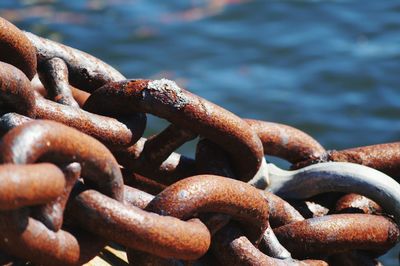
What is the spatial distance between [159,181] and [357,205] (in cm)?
53

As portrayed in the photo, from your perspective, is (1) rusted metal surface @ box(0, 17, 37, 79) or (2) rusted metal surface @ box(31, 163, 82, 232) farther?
(1) rusted metal surface @ box(0, 17, 37, 79)

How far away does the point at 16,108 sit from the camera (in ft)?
6.31

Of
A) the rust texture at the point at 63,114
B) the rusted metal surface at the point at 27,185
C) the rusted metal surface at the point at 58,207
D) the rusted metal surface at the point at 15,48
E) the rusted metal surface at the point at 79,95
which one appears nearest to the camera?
the rusted metal surface at the point at 27,185

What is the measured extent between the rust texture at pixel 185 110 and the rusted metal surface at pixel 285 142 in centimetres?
33

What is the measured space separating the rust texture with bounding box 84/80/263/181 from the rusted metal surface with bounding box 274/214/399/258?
0.63 feet

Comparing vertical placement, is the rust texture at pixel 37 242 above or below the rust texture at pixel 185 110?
below

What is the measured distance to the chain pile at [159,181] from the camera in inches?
62.2

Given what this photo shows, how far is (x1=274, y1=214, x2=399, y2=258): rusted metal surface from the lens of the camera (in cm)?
212

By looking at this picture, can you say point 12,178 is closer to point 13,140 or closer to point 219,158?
point 13,140

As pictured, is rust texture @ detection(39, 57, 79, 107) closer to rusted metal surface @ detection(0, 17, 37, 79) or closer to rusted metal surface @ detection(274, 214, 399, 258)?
rusted metal surface @ detection(0, 17, 37, 79)

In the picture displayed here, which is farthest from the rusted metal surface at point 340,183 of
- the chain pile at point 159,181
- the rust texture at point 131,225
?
the rust texture at point 131,225

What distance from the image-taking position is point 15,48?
6.63 ft

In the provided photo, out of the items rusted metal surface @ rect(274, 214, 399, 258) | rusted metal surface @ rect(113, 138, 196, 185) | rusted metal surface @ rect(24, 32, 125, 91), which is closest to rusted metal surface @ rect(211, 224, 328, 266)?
rusted metal surface @ rect(274, 214, 399, 258)

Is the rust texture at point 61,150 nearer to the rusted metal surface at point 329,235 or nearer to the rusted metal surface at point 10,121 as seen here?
the rusted metal surface at point 10,121
